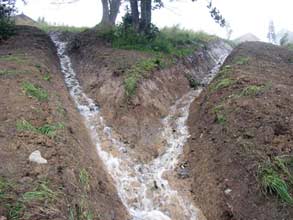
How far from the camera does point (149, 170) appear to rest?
6473 mm

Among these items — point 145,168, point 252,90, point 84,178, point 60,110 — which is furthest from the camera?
point 252,90

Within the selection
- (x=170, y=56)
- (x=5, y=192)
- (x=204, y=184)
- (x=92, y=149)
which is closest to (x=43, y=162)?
(x=5, y=192)

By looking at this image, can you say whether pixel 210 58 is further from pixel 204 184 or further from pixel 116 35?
pixel 204 184

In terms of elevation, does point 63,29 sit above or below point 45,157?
below

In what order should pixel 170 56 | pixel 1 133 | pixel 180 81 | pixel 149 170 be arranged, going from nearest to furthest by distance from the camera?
pixel 1 133 < pixel 149 170 < pixel 180 81 < pixel 170 56

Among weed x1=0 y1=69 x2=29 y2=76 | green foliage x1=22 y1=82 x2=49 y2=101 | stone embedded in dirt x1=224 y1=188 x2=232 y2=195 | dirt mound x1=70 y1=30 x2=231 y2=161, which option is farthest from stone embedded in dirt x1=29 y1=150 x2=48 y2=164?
A: weed x1=0 y1=69 x2=29 y2=76

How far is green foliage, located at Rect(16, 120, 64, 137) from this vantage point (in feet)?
17.4

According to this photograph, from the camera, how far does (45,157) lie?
4.77 meters

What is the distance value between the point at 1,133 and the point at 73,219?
76.0 inches

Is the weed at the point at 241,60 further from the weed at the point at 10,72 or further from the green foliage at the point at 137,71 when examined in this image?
the weed at the point at 10,72

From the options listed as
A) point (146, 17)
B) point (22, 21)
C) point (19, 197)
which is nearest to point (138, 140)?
point (19, 197)

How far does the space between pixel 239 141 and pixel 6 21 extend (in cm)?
984

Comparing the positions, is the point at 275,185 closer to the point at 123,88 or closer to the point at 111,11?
the point at 123,88

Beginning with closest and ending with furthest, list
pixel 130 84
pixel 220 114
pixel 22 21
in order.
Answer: pixel 220 114, pixel 130 84, pixel 22 21
